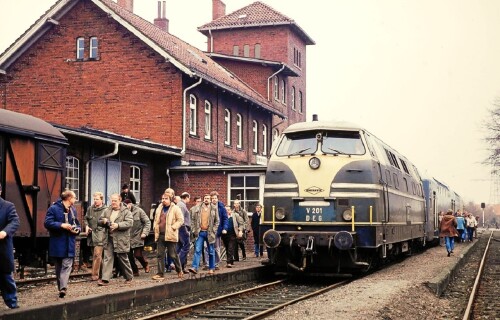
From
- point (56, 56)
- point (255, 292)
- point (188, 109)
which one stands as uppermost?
point (56, 56)

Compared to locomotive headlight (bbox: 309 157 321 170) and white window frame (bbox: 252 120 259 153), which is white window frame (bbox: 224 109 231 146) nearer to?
white window frame (bbox: 252 120 259 153)

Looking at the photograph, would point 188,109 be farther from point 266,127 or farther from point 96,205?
point 96,205

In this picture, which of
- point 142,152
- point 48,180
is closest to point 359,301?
point 48,180

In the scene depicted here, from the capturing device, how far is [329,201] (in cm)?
1619

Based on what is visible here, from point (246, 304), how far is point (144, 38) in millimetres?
18470

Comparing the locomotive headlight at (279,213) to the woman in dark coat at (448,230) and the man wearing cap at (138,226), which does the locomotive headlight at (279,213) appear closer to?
the man wearing cap at (138,226)

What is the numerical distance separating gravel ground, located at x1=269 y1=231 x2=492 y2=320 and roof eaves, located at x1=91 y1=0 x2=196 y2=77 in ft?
46.5

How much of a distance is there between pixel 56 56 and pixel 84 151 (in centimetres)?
1106

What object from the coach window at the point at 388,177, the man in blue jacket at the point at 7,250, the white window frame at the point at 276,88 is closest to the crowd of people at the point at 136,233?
the man in blue jacket at the point at 7,250

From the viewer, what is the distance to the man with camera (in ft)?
45.2

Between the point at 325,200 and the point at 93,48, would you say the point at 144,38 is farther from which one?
the point at 325,200

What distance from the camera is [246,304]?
43.5 feet

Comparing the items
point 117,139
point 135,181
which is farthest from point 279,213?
point 135,181

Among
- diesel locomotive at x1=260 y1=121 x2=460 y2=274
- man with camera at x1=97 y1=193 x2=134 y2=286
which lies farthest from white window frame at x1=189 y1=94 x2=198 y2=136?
man with camera at x1=97 y1=193 x2=134 y2=286
